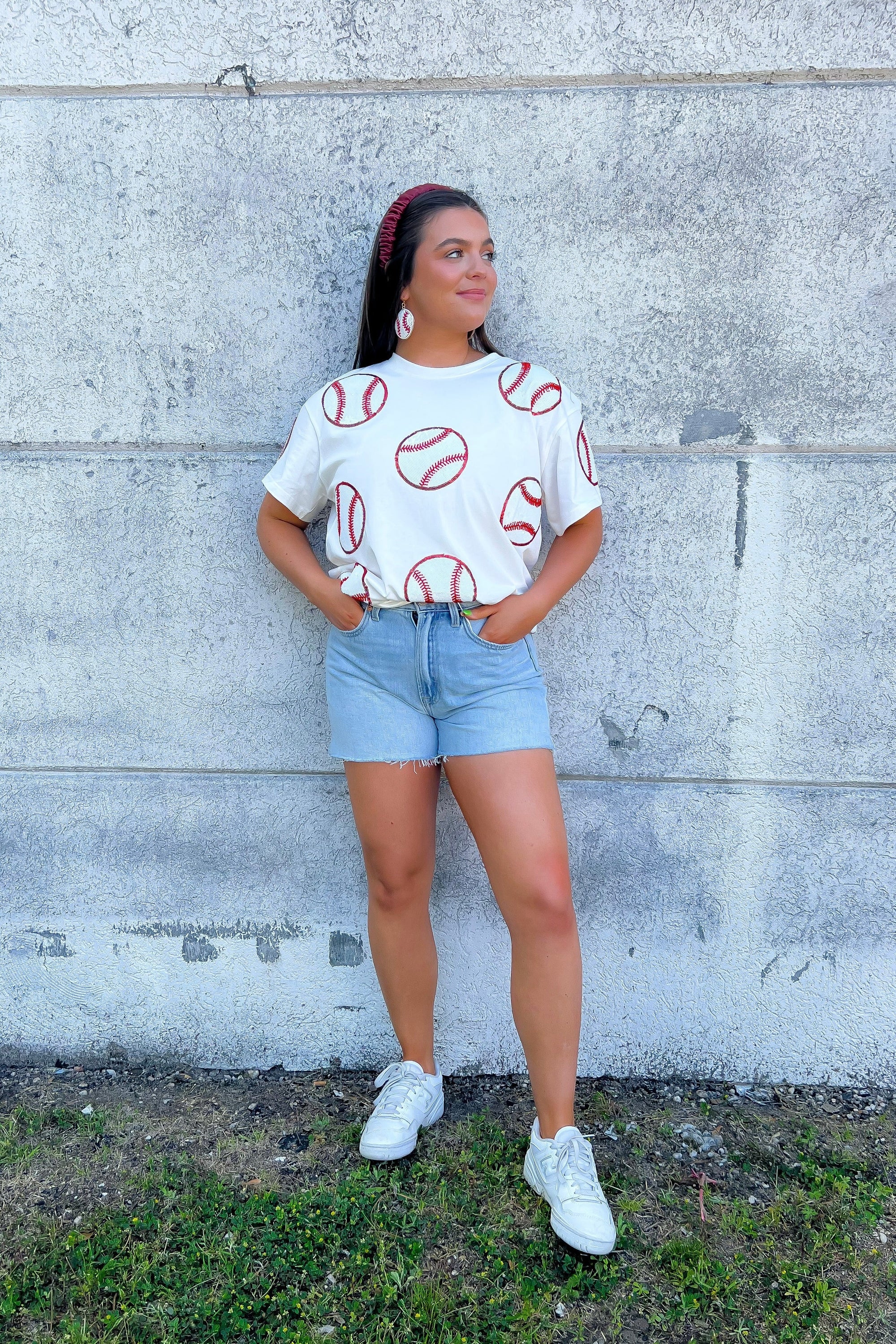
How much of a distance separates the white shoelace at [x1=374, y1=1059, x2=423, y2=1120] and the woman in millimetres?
89

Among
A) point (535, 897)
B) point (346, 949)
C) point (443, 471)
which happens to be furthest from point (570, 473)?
point (346, 949)

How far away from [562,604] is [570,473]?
1.38ft

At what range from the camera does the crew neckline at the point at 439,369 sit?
2049 millimetres

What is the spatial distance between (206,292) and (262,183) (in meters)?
0.29

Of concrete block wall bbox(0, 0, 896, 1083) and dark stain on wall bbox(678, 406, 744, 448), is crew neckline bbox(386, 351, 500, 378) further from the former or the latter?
dark stain on wall bbox(678, 406, 744, 448)

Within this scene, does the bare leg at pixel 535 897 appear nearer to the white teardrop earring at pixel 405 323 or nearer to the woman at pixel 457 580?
the woman at pixel 457 580

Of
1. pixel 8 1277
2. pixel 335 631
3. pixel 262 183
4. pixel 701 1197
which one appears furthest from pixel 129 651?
pixel 701 1197

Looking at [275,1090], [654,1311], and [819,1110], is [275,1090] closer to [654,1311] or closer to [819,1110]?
[654,1311]

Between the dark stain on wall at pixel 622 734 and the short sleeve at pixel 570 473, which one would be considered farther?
the dark stain on wall at pixel 622 734

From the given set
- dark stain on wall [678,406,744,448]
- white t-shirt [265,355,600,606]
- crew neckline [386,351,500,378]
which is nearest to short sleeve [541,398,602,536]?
white t-shirt [265,355,600,606]

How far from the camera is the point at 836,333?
224cm

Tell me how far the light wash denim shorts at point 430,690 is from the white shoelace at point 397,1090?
2.87 ft

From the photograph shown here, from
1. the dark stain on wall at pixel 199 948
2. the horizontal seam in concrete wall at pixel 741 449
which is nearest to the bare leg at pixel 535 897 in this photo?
the horizontal seam in concrete wall at pixel 741 449

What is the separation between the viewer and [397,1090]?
91.3 inches
